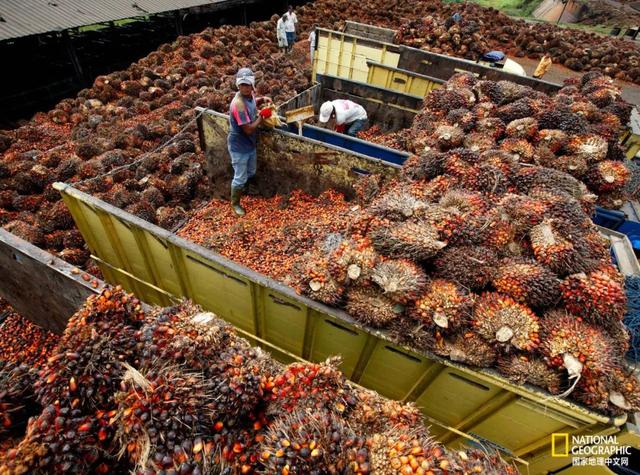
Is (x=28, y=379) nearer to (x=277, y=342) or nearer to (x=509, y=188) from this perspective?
(x=277, y=342)

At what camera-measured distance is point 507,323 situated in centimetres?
290

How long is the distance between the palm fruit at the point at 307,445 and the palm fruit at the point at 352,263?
1.42 metres

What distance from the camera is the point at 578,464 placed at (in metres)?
2.97

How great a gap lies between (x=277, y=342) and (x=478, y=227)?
263 centimetres

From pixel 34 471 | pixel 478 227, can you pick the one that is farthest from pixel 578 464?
pixel 34 471

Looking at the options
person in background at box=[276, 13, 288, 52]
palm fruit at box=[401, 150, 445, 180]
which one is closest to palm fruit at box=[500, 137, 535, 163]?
palm fruit at box=[401, 150, 445, 180]

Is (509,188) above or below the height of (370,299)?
above

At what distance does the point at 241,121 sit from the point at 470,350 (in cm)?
428

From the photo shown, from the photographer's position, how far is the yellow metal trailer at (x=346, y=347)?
9.53 ft

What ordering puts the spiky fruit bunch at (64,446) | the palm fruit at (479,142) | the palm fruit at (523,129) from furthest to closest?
the palm fruit at (523,129)
the palm fruit at (479,142)
the spiky fruit bunch at (64,446)

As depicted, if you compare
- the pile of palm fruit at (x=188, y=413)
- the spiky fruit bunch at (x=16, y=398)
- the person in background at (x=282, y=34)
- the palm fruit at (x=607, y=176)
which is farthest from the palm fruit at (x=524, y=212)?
the person in background at (x=282, y=34)

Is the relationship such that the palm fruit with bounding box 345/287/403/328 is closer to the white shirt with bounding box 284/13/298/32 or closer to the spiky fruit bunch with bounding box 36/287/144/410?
the spiky fruit bunch with bounding box 36/287/144/410

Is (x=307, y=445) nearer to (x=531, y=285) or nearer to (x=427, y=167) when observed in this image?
(x=531, y=285)

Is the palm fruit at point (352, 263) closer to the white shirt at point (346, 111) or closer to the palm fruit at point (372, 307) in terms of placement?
the palm fruit at point (372, 307)
